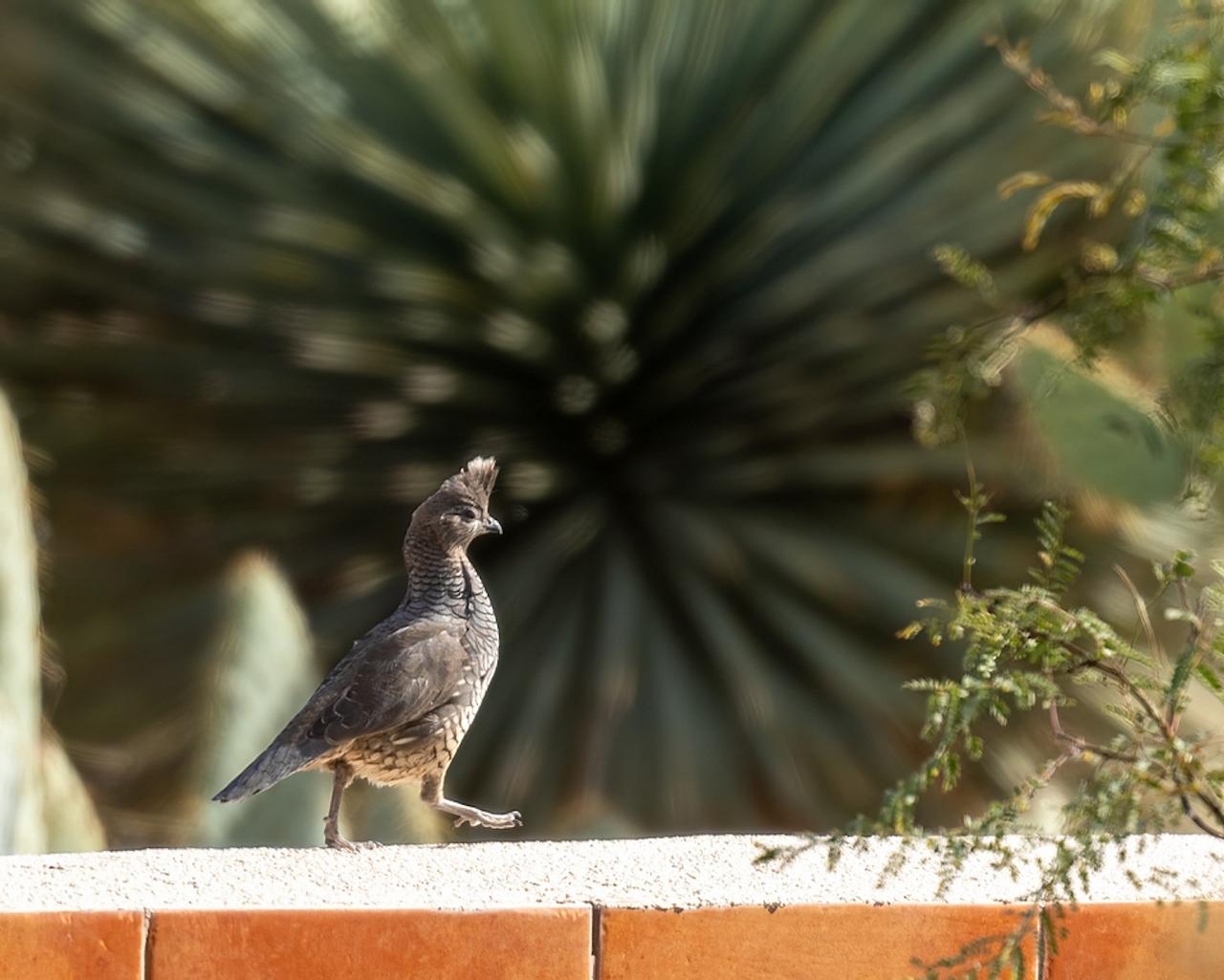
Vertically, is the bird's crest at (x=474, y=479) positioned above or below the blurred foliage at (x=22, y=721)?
above

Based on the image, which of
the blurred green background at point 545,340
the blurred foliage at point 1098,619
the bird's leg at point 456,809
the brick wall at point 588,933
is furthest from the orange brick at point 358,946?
the blurred green background at point 545,340

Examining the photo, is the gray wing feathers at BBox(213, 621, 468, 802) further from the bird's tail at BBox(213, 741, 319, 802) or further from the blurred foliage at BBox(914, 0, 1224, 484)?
the blurred foliage at BBox(914, 0, 1224, 484)

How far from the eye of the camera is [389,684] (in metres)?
1.87

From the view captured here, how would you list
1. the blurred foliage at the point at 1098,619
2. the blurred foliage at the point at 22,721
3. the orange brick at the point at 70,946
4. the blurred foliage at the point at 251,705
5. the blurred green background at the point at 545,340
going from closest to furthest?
the blurred foliage at the point at 1098,619
the orange brick at the point at 70,946
the blurred foliage at the point at 22,721
the blurred foliage at the point at 251,705
the blurred green background at the point at 545,340

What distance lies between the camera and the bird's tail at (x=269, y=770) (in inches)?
69.5

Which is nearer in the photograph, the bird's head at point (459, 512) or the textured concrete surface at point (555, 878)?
the textured concrete surface at point (555, 878)

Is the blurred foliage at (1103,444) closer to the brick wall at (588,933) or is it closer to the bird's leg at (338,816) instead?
the brick wall at (588,933)

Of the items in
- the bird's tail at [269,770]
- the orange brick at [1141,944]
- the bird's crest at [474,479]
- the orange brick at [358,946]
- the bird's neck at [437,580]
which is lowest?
the orange brick at [358,946]

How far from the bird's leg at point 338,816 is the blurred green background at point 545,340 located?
3.14ft

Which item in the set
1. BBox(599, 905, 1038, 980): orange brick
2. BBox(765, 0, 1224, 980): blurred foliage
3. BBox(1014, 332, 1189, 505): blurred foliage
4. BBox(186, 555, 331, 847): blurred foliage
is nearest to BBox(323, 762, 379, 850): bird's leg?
BBox(186, 555, 331, 847): blurred foliage

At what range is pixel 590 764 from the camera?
2848 millimetres

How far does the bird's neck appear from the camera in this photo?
1.98 metres

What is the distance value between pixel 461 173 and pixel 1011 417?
3.37ft

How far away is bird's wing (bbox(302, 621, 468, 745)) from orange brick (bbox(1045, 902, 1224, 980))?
0.79 metres
